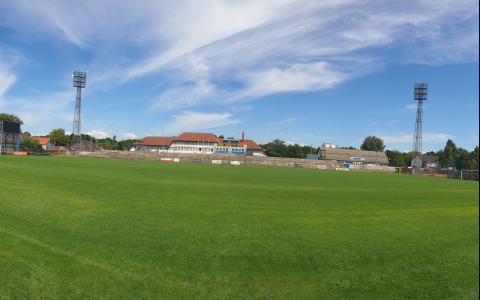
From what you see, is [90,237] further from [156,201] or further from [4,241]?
[156,201]

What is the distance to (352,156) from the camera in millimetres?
102875

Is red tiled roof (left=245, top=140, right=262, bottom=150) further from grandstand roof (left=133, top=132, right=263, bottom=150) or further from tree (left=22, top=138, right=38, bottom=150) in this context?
tree (left=22, top=138, right=38, bottom=150)

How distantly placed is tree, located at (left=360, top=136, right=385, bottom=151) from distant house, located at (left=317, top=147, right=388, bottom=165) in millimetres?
19725

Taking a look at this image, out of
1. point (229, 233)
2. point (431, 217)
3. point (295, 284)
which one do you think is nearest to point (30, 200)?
point (229, 233)

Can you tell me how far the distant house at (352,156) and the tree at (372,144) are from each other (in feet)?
64.7

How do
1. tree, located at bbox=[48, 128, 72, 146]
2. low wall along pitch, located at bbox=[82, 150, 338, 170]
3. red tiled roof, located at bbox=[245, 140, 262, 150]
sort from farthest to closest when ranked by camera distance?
tree, located at bbox=[48, 128, 72, 146] < red tiled roof, located at bbox=[245, 140, 262, 150] < low wall along pitch, located at bbox=[82, 150, 338, 170]

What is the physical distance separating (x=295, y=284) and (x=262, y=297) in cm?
72

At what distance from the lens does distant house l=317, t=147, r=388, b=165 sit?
100625mm

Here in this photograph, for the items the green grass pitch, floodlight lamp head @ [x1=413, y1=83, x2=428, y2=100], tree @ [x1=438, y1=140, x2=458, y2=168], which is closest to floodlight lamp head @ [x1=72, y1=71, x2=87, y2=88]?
the green grass pitch

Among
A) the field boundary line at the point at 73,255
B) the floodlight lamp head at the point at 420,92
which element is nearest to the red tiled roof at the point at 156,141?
the floodlight lamp head at the point at 420,92

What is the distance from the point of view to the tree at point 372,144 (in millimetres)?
121250

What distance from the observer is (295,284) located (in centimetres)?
498

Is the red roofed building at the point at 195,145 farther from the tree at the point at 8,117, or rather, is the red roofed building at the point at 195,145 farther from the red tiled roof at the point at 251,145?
the tree at the point at 8,117

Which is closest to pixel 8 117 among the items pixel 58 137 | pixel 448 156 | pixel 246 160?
pixel 58 137
